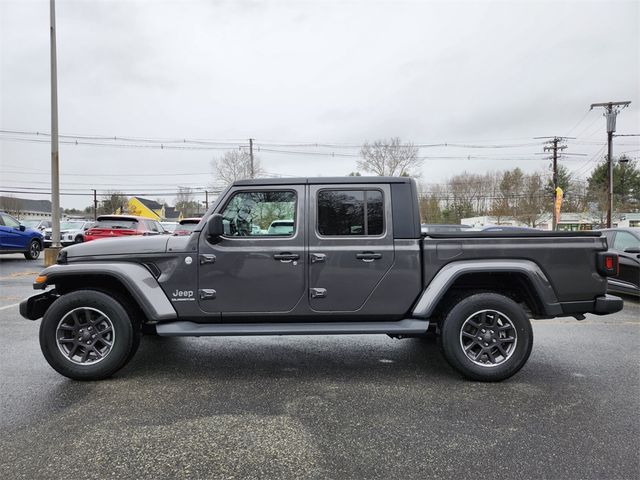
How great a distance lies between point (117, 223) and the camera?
47.0ft

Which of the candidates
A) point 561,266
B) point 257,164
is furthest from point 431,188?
point 561,266

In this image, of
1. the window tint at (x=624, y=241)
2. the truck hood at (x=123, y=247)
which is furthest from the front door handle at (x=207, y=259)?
the window tint at (x=624, y=241)

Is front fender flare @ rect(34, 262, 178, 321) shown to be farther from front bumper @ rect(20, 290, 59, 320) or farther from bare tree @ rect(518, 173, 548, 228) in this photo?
bare tree @ rect(518, 173, 548, 228)

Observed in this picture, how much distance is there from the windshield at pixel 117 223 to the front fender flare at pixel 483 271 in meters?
13.0

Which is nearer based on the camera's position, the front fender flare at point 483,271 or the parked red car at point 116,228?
the front fender flare at point 483,271

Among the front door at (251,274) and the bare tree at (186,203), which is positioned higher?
the bare tree at (186,203)

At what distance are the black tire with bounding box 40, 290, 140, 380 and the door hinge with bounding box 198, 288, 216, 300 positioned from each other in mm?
711

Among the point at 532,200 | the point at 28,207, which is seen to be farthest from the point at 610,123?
the point at 28,207

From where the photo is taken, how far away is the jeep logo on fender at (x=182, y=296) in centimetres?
382

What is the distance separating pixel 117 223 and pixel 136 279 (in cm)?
1195

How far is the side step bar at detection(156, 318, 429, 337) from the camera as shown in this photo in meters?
3.75

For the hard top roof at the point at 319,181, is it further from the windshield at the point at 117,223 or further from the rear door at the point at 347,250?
the windshield at the point at 117,223

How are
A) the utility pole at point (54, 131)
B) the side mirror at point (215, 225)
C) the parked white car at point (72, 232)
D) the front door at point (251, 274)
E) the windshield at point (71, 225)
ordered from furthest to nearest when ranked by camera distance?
the windshield at point (71, 225) → the parked white car at point (72, 232) → the utility pole at point (54, 131) → the front door at point (251, 274) → the side mirror at point (215, 225)

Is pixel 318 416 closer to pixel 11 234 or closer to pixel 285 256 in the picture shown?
pixel 285 256
